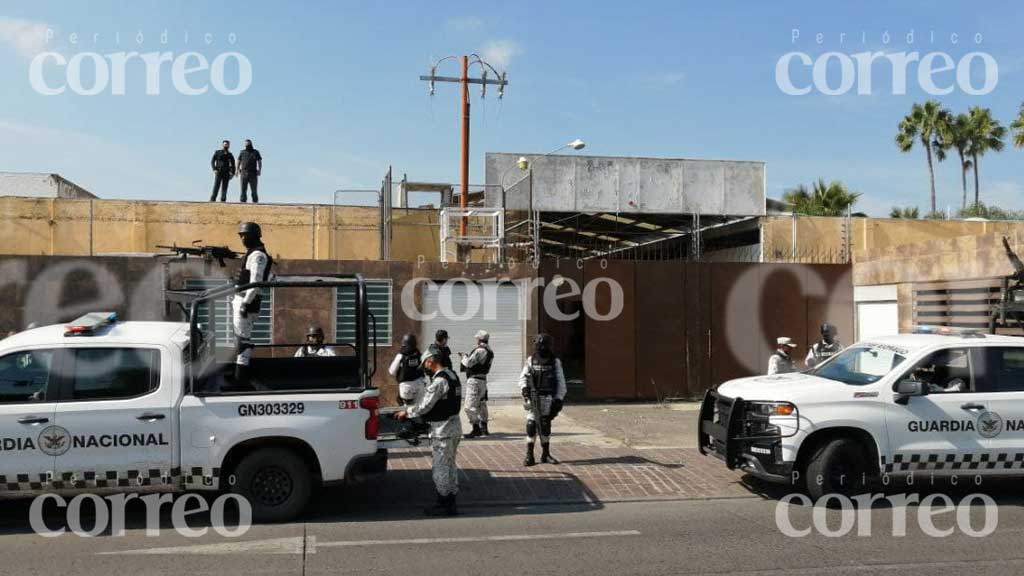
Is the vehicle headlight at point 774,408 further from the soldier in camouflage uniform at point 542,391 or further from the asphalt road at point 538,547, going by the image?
the soldier in camouflage uniform at point 542,391

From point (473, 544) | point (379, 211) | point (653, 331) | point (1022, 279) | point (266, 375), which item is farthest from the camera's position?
point (379, 211)

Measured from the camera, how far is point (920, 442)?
8.48 m

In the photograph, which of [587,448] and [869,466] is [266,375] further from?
[869,466]

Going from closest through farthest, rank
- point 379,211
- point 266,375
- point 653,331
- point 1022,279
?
point 266,375
point 1022,279
point 653,331
point 379,211

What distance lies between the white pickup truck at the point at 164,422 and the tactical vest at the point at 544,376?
2.94 metres

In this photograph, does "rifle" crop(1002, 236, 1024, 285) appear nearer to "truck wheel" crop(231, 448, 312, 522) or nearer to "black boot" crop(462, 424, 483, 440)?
"black boot" crop(462, 424, 483, 440)

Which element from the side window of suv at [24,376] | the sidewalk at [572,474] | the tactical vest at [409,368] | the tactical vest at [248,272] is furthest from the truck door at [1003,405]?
the side window of suv at [24,376]

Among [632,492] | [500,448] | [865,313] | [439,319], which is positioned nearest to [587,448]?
[500,448]

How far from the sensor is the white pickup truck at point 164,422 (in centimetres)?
737

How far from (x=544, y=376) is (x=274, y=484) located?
3.77 meters

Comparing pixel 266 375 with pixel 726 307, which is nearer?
pixel 266 375

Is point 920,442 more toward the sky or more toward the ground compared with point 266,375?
more toward the ground

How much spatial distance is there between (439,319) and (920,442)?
374 inches

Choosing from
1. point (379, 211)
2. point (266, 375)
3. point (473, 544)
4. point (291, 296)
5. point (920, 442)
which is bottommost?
point (473, 544)
